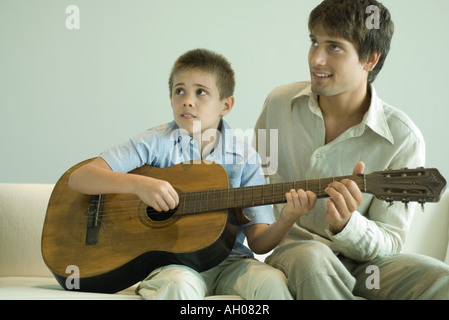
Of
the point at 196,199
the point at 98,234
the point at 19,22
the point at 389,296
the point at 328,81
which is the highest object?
the point at 19,22

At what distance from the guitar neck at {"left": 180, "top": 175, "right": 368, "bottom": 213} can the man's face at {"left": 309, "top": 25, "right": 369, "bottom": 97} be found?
450 millimetres

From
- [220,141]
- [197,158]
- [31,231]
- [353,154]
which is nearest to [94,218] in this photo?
[197,158]

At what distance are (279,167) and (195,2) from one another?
1.30 m

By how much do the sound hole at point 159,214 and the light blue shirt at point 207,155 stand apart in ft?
0.57

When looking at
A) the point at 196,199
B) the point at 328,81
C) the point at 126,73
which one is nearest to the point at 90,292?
the point at 196,199

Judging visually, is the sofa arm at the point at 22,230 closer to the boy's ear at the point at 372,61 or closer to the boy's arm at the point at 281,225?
the boy's arm at the point at 281,225

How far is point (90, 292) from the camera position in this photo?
1656 millimetres

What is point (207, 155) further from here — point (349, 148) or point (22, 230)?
point (22, 230)

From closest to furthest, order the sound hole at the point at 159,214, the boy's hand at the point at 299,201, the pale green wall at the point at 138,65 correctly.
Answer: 1. the boy's hand at the point at 299,201
2. the sound hole at the point at 159,214
3. the pale green wall at the point at 138,65

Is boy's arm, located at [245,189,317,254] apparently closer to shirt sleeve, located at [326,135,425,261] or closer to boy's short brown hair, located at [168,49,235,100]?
shirt sleeve, located at [326,135,425,261]

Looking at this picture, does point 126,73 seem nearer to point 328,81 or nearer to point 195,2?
point 195,2

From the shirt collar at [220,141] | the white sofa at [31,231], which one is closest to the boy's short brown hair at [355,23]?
the shirt collar at [220,141]

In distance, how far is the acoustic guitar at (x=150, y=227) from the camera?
157cm

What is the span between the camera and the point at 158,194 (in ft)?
5.22
